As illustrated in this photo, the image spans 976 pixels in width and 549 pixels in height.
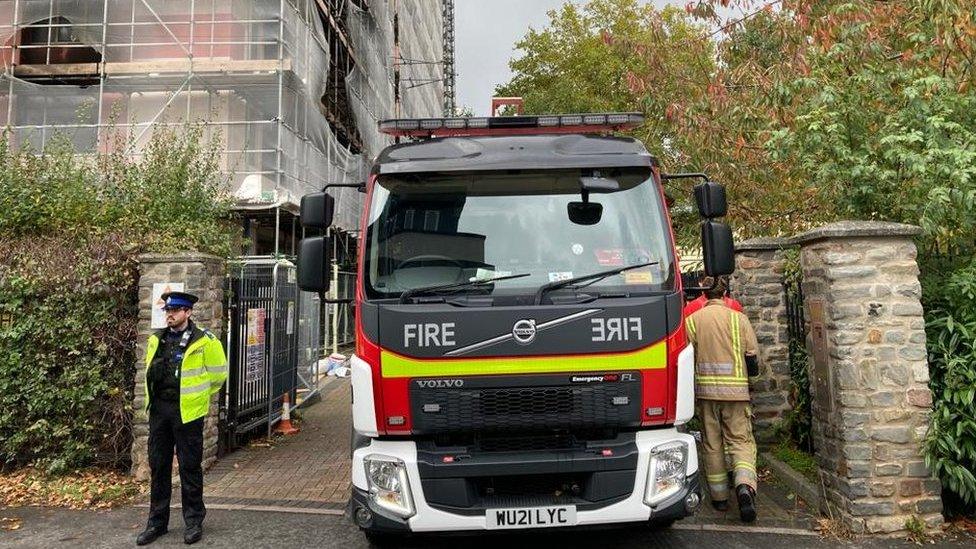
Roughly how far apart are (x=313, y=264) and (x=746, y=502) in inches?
143

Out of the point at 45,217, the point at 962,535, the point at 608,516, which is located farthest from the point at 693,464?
the point at 45,217

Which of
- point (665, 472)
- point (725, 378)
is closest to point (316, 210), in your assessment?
point (665, 472)

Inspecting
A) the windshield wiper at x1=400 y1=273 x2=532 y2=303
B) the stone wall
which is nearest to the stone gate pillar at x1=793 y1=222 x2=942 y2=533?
the windshield wiper at x1=400 y1=273 x2=532 y2=303

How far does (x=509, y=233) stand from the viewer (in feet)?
13.2

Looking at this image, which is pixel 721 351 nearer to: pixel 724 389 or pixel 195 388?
pixel 724 389

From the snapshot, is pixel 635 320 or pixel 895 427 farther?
pixel 895 427

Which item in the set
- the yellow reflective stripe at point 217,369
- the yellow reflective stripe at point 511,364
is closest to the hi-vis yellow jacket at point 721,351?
the yellow reflective stripe at point 511,364

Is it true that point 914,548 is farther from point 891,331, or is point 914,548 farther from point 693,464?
point 693,464

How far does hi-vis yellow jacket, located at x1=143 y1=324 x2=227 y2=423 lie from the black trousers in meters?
0.11

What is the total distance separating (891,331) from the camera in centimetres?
453

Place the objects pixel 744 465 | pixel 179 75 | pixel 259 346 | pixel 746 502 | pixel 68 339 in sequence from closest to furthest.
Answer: pixel 746 502 → pixel 744 465 → pixel 68 339 → pixel 259 346 → pixel 179 75

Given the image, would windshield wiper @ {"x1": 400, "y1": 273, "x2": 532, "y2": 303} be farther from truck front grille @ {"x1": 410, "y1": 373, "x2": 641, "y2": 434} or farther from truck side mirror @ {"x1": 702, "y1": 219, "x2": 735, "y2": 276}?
truck side mirror @ {"x1": 702, "y1": 219, "x2": 735, "y2": 276}

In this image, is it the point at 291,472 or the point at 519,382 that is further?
the point at 291,472

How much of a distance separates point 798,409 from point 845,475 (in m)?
1.86
